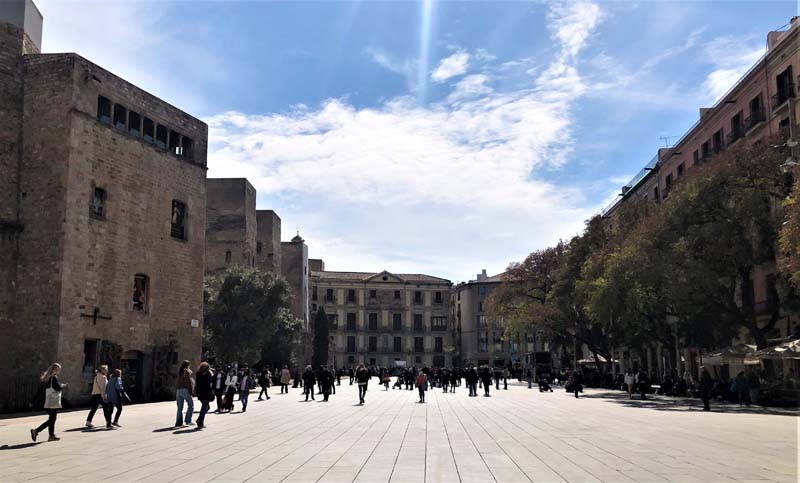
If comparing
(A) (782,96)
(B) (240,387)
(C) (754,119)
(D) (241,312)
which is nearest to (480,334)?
(D) (241,312)

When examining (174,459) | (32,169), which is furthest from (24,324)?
(174,459)

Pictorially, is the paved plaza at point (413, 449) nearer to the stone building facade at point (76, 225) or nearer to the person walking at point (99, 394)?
the person walking at point (99, 394)

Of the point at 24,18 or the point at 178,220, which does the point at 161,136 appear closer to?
the point at 178,220

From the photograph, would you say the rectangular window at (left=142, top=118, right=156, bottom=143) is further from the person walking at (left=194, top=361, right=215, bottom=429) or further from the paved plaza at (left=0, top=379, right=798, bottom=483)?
the person walking at (left=194, top=361, right=215, bottom=429)

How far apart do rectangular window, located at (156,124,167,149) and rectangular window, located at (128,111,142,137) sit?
128 centimetres

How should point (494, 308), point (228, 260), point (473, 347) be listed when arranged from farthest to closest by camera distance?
point (473, 347) → point (494, 308) → point (228, 260)

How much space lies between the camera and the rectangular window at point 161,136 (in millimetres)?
30172

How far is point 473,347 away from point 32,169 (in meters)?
79.3

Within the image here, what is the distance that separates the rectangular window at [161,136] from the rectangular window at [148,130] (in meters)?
0.27

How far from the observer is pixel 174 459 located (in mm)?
11352

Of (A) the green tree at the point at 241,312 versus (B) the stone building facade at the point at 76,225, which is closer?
(B) the stone building facade at the point at 76,225

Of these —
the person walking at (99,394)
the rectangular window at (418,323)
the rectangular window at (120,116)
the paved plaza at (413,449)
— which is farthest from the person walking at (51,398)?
the rectangular window at (418,323)

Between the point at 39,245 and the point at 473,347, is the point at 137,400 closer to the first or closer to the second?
the point at 39,245

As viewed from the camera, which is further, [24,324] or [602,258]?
[602,258]
